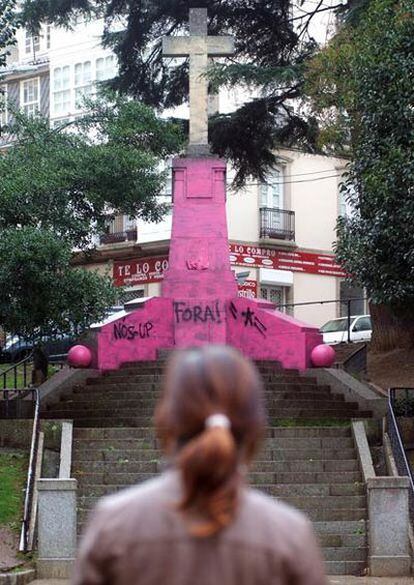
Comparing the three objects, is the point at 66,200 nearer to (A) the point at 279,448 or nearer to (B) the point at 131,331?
(B) the point at 131,331

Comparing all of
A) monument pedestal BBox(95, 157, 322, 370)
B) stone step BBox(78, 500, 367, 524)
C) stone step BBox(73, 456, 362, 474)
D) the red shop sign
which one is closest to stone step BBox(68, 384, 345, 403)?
monument pedestal BBox(95, 157, 322, 370)

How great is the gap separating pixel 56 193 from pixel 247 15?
9.64 m

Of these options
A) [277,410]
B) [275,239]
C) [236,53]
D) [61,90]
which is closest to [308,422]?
[277,410]

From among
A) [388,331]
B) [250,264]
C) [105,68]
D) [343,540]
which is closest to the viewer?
[343,540]

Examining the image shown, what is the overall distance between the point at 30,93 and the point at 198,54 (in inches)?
1083

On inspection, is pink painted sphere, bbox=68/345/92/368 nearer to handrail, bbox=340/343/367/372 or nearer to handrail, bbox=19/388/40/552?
handrail, bbox=19/388/40/552

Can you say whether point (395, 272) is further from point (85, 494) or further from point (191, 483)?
point (191, 483)

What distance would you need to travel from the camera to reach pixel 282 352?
24203 millimetres

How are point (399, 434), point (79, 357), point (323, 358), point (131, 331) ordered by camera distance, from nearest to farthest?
point (399, 434), point (323, 358), point (79, 357), point (131, 331)

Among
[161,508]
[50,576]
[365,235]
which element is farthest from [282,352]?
[161,508]

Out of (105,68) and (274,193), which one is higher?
(105,68)

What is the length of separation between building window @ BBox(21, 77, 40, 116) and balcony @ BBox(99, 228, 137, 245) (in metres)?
7.87

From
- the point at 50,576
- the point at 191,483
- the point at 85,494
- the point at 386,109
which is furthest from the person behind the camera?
the point at 386,109

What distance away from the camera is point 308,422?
21.1 m
